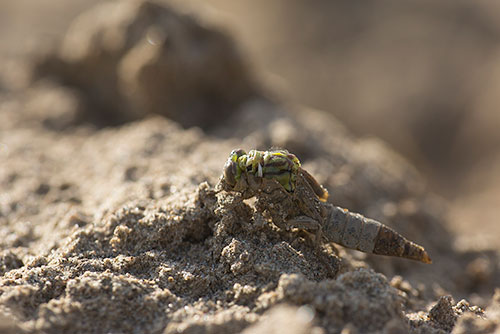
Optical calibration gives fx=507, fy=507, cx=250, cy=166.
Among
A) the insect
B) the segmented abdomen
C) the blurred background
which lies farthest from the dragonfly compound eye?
the blurred background

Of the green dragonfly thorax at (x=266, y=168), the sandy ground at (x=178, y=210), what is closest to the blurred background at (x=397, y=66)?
the sandy ground at (x=178, y=210)

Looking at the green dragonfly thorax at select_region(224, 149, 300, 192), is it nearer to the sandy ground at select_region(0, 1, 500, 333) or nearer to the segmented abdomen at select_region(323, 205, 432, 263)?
the sandy ground at select_region(0, 1, 500, 333)

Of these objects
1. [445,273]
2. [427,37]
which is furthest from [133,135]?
[427,37]

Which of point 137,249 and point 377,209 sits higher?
point 377,209

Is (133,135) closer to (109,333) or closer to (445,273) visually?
(109,333)

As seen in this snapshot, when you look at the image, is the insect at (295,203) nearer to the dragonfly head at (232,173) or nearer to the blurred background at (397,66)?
the dragonfly head at (232,173)

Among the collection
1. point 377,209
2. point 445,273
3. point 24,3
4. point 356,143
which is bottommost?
point 445,273
